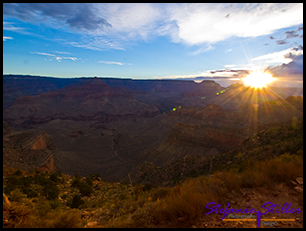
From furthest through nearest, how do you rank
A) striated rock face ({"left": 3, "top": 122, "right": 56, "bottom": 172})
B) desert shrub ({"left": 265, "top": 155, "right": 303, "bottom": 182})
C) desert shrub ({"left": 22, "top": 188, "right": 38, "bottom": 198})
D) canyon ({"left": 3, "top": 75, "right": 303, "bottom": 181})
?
1. canyon ({"left": 3, "top": 75, "right": 303, "bottom": 181})
2. striated rock face ({"left": 3, "top": 122, "right": 56, "bottom": 172})
3. desert shrub ({"left": 22, "top": 188, "right": 38, "bottom": 198})
4. desert shrub ({"left": 265, "top": 155, "right": 303, "bottom": 182})

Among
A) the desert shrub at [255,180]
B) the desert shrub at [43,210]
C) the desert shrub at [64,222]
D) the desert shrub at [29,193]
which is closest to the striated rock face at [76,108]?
the desert shrub at [29,193]

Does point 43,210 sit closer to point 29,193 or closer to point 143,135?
point 29,193

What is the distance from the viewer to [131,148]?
1848 inches

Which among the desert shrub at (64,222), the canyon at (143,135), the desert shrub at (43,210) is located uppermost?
the desert shrub at (64,222)

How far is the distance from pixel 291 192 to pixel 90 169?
110 ft

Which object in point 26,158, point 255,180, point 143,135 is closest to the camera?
point 255,180

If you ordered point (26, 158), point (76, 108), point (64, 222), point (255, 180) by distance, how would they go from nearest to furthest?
point (64, 222) → point (255, 180) → point (26, 158) → point (76, 108)

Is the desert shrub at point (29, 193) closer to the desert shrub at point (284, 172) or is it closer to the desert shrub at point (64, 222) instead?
the desert shrub at point (64, 222)

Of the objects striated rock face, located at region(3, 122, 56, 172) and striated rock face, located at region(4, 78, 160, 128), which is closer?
striated rock face, located at region(3, 122, 56, 172)

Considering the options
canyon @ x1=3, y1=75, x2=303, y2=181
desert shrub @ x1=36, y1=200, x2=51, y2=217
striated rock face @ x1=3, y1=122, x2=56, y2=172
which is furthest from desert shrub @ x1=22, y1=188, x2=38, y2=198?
canyon @ x1=3, y1=75, x2=303, y2=181

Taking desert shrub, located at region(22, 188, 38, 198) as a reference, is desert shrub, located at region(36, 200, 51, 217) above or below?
above

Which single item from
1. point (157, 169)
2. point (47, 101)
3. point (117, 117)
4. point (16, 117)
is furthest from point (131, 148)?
point (47, 101)

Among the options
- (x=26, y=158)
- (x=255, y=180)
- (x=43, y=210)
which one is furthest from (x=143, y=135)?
(x=255, y=180)

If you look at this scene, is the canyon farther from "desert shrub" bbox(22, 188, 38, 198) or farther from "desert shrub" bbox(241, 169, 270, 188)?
"desert shrub" bbox(22, 188, 38, 198)
